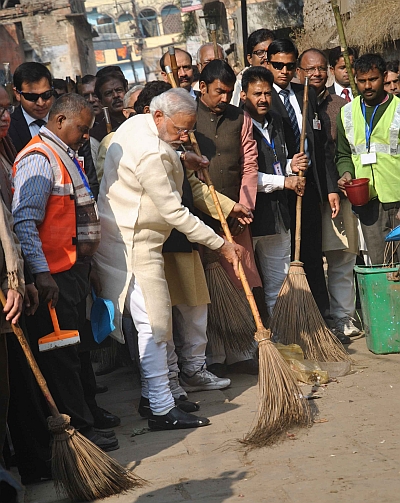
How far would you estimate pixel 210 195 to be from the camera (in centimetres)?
579

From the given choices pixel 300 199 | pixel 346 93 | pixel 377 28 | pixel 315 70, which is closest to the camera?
pixel 300 199

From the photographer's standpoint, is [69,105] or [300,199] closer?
[69,105]

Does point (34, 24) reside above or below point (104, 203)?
above

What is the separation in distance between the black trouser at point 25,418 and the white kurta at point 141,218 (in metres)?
0.77

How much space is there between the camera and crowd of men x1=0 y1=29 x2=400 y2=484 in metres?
4.32

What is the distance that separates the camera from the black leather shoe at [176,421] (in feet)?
16.2

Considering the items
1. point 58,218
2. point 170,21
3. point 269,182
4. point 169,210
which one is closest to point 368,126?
point 269,182

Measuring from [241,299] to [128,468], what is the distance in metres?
1.94

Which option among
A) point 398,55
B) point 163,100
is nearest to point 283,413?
point 163,100

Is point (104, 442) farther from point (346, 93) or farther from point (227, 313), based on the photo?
point (346, 93)

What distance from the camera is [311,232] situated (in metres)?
6.88

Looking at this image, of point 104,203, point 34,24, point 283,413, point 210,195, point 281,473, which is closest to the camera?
point 281,473

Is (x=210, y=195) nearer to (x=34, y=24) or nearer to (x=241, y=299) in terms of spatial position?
(x=241, y=299)

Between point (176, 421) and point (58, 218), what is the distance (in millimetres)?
1422
